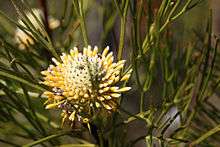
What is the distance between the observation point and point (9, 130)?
0.75 m

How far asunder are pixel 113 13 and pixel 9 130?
14.6 inches

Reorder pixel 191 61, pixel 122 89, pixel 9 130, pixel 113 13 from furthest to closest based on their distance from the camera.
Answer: pixel 113 13 → pixel 191 61 → pixel 9 130 → pixel 122 89

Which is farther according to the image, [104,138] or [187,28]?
[187,28]

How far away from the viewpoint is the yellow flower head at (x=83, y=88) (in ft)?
2.05

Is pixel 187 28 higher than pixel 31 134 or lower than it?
higher

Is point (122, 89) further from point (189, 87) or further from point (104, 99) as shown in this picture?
point (189, 87)

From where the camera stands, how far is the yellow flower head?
2.05 feet

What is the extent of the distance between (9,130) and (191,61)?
33 cm

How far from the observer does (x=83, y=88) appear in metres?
0.64

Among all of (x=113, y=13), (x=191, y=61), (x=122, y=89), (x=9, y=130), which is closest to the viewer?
(x=122, y=89)

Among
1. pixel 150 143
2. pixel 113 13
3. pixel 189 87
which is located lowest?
pixel 150 143

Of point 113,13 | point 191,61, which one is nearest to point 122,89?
point 191,61

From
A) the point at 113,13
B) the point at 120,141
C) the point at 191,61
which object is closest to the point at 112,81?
the point at 120,141

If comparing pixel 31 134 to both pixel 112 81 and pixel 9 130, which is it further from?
pixel 112 81
